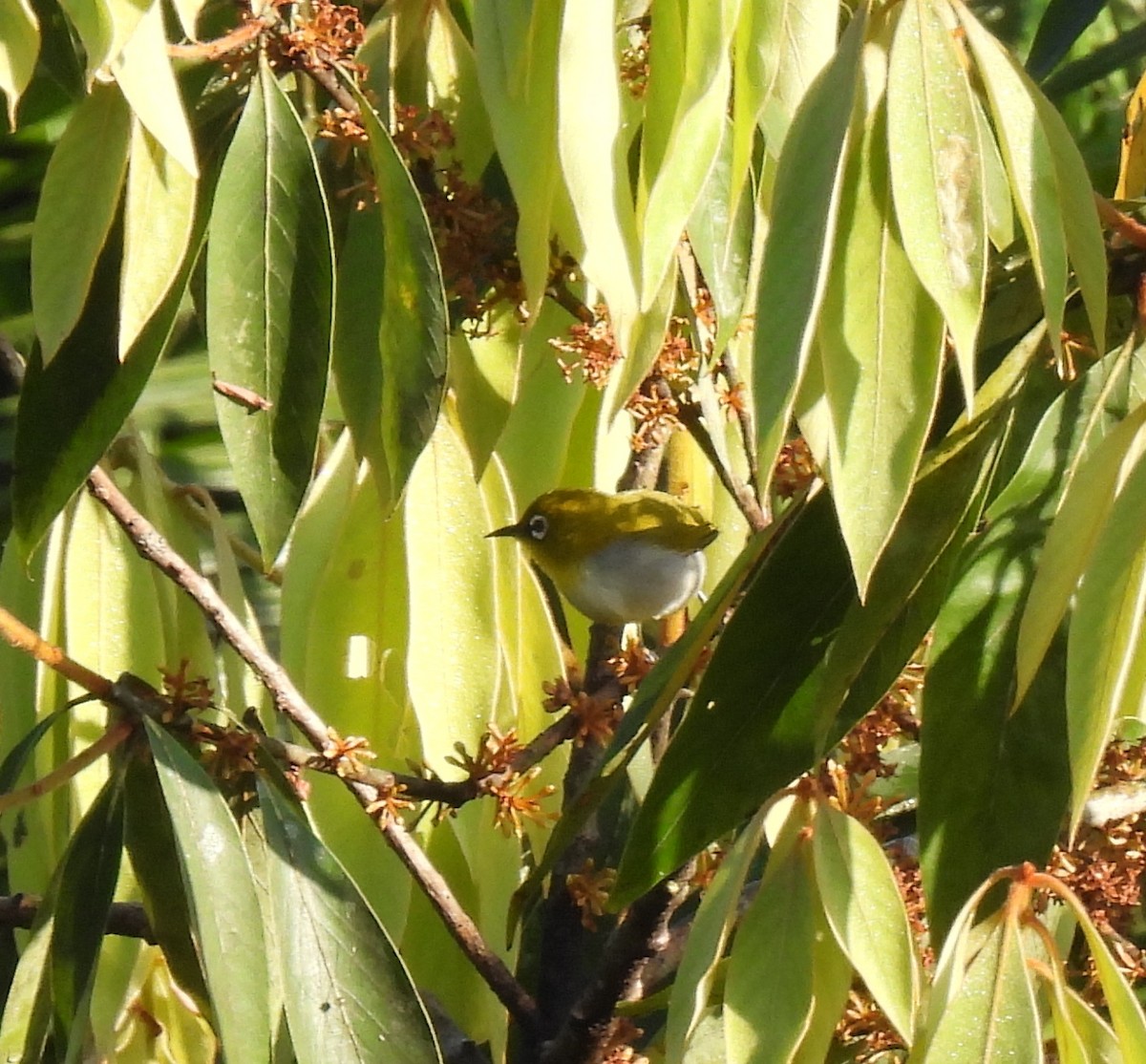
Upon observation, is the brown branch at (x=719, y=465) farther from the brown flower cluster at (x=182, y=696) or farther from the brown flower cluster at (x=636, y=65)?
the brown flower cluster at (x=182, y=696)

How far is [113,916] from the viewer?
0.97 m

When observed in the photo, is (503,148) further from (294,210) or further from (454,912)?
(454,912)

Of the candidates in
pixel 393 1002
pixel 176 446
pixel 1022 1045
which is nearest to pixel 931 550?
pixel 1022 1045

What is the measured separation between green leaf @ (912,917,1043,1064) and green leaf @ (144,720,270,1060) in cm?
29

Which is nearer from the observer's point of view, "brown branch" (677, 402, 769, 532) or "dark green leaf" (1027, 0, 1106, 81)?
"brown branch" (677, 402, 769, 532)

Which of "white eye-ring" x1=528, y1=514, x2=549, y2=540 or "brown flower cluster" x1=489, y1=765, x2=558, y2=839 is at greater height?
"white eye-ring" x1=528, y1=514, x2=549, y2=540

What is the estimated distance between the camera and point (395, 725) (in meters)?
1.09

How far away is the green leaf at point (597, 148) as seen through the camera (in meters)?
0.71

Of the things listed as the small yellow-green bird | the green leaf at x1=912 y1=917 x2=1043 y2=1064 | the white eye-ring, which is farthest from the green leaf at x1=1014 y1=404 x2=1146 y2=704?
the white eye-ring

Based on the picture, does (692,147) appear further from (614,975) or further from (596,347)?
(614,975)

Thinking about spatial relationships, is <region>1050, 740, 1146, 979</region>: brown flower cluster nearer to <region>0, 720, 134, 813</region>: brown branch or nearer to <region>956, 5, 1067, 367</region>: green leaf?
<region>956, 5, 1067, 367</region>: green leaf

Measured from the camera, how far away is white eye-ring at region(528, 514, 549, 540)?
1828mm

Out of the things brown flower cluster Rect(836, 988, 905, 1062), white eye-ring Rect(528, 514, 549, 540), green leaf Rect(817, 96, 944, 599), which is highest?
white eye-ring Rect(528, 514, 549, 540)

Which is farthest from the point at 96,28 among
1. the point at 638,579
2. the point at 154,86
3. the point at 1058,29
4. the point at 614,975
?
the point at 638,579
